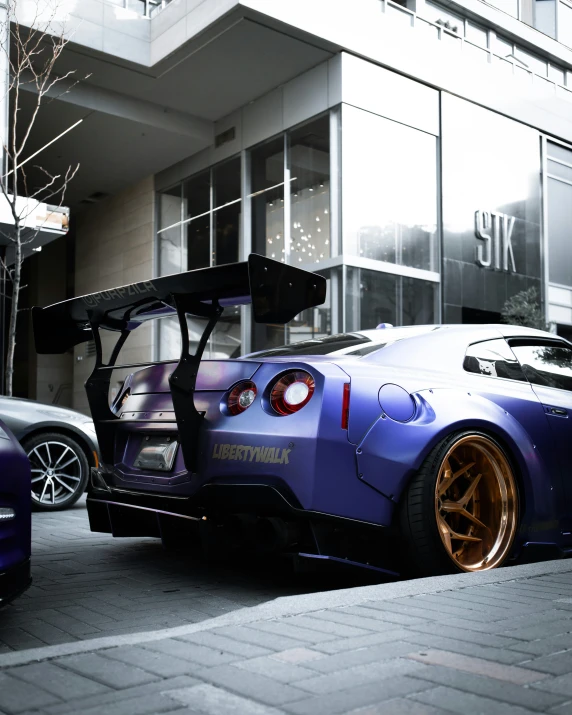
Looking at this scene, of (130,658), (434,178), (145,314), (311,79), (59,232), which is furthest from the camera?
(434,178)

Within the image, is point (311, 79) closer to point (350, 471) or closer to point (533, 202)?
point (533, 202)

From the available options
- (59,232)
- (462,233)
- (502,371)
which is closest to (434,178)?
(462,233)

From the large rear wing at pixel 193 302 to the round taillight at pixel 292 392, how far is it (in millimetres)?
288

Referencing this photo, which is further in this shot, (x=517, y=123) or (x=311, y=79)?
(x=517, y=123)

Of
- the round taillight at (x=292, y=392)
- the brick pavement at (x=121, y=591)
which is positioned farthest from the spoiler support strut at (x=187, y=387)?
the brick pavement at (x=121, y=591)

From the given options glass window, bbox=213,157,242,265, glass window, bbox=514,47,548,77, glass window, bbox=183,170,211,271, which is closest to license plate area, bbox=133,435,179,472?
glass window, bbox=213,157,242,265

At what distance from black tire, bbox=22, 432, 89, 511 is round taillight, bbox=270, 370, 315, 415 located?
437 cm

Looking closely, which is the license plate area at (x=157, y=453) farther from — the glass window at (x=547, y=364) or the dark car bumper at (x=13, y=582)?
the glass window at (x=547, y=364)

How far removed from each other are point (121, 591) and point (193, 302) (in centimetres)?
148

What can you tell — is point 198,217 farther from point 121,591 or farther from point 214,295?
point 121,591

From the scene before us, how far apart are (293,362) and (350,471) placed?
0.61 metres

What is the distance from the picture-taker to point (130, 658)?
2537mm

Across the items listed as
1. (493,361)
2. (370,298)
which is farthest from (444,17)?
(493,361)

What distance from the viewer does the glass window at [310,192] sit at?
61.8 feet
